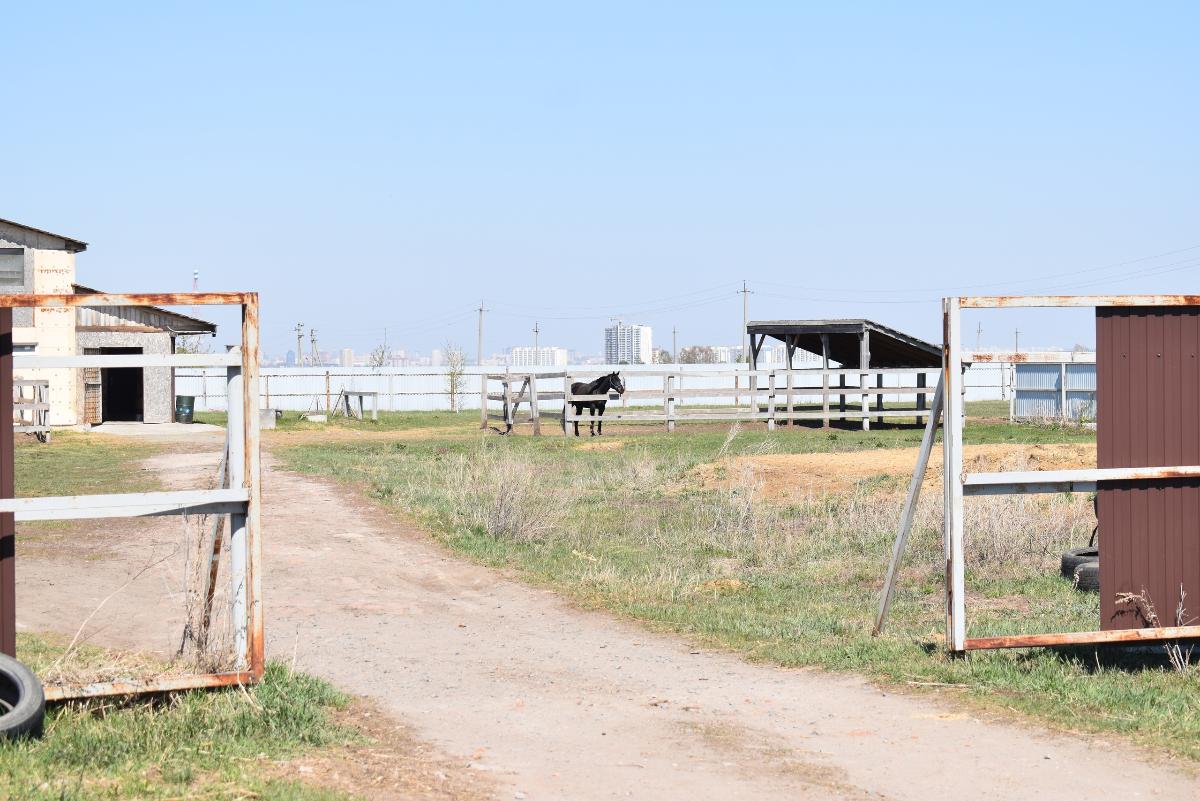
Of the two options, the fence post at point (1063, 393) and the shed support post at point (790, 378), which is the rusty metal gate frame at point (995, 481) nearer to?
the shed support post at point (790, 378)

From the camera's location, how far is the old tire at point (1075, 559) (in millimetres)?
11223

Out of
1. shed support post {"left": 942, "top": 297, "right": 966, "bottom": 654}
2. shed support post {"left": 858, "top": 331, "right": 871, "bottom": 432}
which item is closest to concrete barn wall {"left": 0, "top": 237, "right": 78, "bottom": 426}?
shed support post {"left": 858, "top": 331, "right": 871, "bottom": 432}

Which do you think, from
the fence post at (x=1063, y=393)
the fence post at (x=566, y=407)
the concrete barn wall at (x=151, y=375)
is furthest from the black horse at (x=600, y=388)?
the fence post at (x=1063, y=393)

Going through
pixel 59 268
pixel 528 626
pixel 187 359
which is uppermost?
pixel 59 268

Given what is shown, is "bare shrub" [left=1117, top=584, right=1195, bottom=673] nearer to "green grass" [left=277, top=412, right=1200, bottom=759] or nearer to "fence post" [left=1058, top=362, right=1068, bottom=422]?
"green grass" [left=277, top=412, right=1200, bottom=759]

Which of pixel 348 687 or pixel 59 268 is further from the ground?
pixel 59 268

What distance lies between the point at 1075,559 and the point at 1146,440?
3.67m

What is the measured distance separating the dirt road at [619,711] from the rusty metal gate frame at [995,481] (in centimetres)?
78

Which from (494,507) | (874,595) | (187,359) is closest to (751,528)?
(494,507)

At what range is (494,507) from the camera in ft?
50.0

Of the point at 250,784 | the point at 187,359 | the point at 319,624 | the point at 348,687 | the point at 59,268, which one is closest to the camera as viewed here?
the point at 250,784

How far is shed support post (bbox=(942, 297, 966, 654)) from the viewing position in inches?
310

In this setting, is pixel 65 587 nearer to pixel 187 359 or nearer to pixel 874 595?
pixel 187 359

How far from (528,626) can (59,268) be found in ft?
95.3
